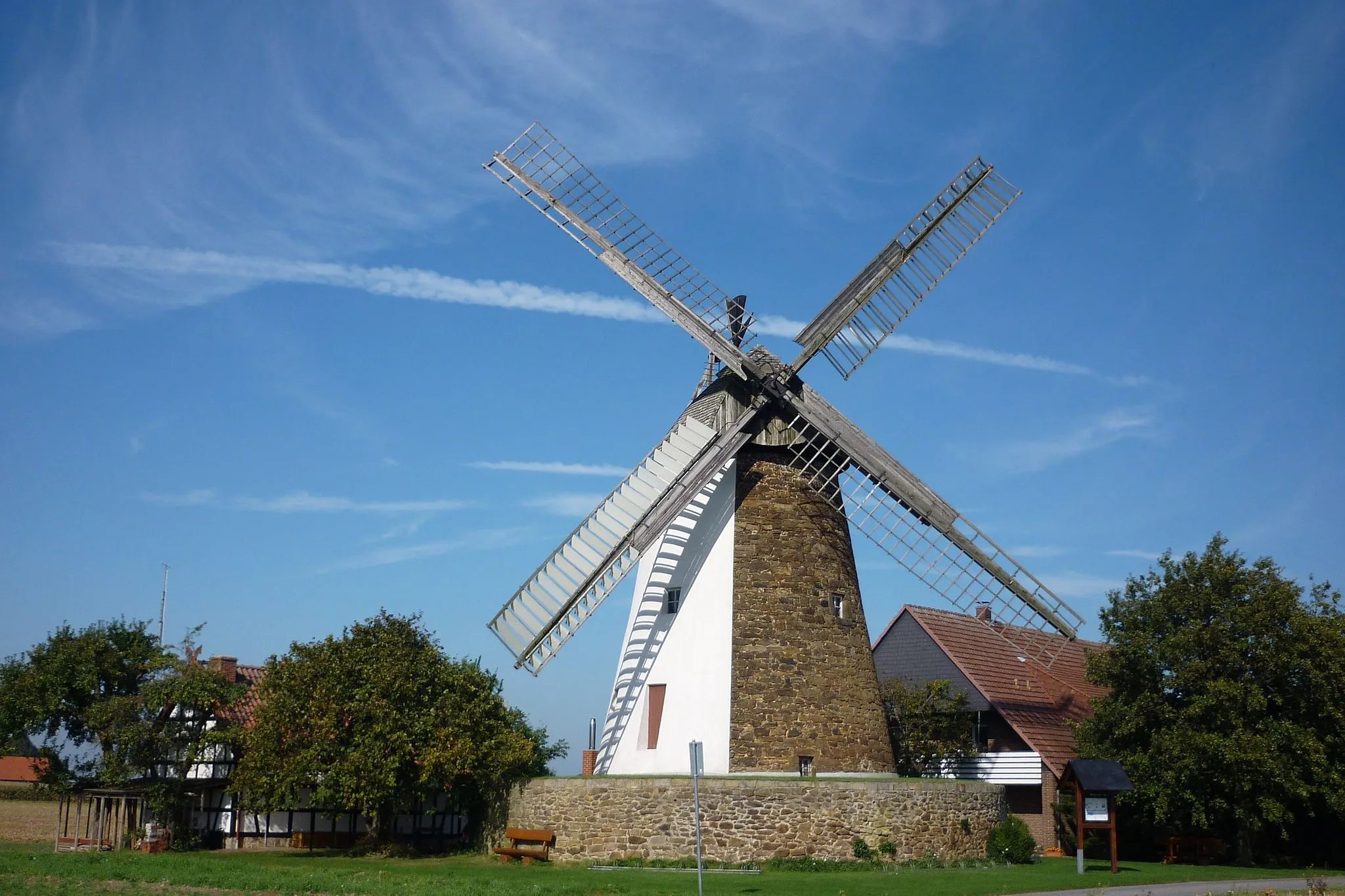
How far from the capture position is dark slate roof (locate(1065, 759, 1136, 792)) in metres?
20.7

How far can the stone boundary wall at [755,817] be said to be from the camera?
19906 mm

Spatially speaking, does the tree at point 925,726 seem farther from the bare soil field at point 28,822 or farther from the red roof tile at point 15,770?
the red roof tile at point 15,770

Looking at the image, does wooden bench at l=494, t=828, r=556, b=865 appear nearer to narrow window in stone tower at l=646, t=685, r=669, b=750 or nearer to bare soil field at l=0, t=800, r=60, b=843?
narrow window in stone tower at l=646, t=685, r=669, b=750

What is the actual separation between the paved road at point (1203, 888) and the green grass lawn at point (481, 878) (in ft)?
2.10

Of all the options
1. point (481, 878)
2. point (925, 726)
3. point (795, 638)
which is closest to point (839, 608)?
point (795, 638)

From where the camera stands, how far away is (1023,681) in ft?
100

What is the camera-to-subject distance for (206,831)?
28.0 metres

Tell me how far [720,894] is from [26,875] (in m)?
11.0

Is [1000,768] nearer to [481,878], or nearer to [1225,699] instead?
[1225,699]

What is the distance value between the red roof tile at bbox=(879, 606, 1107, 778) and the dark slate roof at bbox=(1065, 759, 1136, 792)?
5.98 metres

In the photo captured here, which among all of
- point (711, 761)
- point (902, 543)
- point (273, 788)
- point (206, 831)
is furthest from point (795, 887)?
point (206, 831)

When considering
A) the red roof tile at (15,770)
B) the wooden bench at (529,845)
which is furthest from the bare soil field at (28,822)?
the red roof tile at (15,770)

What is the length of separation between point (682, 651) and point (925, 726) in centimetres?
840

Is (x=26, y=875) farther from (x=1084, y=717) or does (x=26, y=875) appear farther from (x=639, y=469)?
(x=1084, y=717)
